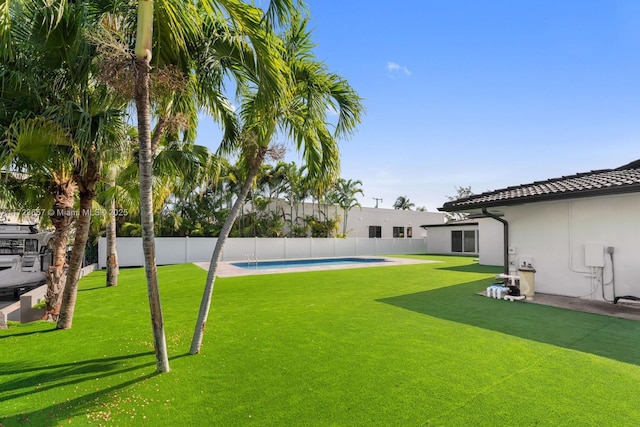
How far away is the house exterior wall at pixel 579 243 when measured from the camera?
848 cm

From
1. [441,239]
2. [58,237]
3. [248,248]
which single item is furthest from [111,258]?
[441,239]

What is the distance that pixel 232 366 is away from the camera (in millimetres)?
4672

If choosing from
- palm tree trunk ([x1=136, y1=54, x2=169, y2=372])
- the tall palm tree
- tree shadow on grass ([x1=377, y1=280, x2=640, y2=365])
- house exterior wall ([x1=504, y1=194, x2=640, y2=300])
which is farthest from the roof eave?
palm tree trunk ([x1=136, y1=54, x2=169, y2=372])

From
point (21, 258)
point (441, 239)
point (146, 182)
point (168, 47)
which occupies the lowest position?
point (21, 258)

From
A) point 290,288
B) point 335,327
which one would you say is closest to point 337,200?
point 290,288

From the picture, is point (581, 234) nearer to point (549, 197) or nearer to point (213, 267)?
point (549, 197)

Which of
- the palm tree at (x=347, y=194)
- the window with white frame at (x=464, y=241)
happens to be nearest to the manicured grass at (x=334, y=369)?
the window with white frame at (x=464, y=241)

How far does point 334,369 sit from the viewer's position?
14.8 ft

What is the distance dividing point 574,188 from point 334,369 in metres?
8.20

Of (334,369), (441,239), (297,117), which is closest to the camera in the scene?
(334,369)

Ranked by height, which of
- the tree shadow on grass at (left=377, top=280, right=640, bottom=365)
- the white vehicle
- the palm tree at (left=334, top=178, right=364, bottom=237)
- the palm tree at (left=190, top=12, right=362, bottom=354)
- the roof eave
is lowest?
the tree shadow on grass at (left=377, top=280, right=640, bottom=365)

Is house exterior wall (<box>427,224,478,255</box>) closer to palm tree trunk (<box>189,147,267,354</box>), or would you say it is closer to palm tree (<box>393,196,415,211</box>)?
palm tree (<box>393,196,415,211</box>)

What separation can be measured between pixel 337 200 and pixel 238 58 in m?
27.7

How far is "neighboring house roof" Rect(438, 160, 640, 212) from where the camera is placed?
25.8 feet
